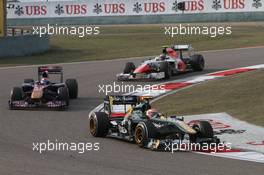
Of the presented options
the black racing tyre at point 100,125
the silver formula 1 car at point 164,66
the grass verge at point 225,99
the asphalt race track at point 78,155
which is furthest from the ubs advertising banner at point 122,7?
Answer: the black racing tyre at point 100,125

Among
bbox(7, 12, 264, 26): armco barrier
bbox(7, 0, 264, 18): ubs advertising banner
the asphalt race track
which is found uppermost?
bbox(7, 0, 264, 18): ubs advertising banner

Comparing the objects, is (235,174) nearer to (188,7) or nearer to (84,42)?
(84,42)

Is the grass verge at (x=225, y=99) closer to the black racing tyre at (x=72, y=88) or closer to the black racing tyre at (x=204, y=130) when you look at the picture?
the black racing tyre at (x=204, y=130)

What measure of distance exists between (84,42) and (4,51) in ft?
30.1

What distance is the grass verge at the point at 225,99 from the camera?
17672 millimetres

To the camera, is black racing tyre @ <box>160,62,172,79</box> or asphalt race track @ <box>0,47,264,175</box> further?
black racing tyre @ <box>160,62,172,79</box>

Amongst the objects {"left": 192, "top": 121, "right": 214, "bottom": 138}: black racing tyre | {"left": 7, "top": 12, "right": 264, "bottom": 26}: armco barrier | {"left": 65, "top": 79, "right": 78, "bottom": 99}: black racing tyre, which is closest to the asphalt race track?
{"left": 65, "top": 79, "right": 78, "bottom": 99}: black racing tyre

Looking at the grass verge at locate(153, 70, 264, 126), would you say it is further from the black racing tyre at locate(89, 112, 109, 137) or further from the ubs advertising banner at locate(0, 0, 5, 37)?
the ubs advertising banner at locate(0, 0, 5, 37)

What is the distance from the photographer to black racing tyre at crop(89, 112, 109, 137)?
14922 mm

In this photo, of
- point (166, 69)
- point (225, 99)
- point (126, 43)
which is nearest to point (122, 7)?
point (126, 43)

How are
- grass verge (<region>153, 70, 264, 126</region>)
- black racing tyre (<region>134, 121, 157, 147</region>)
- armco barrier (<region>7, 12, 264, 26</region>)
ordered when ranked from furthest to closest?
armco barrier (<region>7, 12, 264, 26</region>) < grass verge (<region>153, 70, 264, 126</region>) < black racing tyre (<region>134, 121, 157, 147</region>)

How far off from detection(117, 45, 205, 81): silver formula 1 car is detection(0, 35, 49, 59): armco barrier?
1299 centimetres

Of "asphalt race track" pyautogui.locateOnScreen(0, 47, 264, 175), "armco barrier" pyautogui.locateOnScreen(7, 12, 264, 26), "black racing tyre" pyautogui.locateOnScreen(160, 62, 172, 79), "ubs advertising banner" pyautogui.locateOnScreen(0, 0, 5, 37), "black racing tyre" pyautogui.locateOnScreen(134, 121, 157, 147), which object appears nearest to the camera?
"asphalt race track" pyautogui.locateOnScreen(0, 47, 264, 175)

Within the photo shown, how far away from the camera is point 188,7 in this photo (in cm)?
5853
